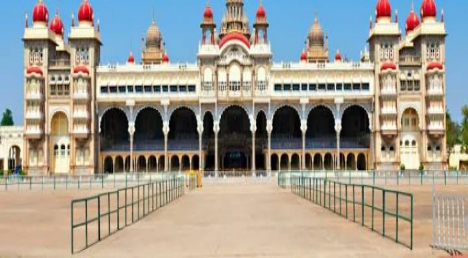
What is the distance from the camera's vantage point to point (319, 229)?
20.8 m

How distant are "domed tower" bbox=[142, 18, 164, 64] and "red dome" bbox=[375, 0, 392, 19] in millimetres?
33864

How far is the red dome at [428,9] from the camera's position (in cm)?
7681

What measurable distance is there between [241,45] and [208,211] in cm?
4945

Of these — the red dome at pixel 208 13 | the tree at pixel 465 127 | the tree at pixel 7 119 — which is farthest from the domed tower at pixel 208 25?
the tree at pixel 7 119

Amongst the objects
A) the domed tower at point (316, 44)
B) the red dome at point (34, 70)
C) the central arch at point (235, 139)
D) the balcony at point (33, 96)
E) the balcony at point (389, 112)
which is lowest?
the central arch at point (235, 139)

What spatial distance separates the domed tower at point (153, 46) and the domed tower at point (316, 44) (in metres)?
21.5

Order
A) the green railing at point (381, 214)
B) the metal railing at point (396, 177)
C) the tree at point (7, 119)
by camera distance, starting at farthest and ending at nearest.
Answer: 1. the tree at point (7, 119)
2. the metal railing at point (396, 177)
3. the green railing at point (381, 214)

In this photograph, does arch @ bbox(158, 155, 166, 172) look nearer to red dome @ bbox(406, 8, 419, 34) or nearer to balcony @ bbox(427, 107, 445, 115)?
balcony @ bbox(427, 107, 445, 115)

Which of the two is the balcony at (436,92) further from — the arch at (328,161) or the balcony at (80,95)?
the balcony at (80,95)

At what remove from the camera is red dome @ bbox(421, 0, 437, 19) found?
76.8 metres

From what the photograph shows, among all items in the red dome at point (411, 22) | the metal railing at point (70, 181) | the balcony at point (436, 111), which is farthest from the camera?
the red dome at point (411, 22)

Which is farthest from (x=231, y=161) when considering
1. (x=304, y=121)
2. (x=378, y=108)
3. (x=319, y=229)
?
(x=319, y=229)

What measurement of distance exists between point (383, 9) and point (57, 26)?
42.3 meters

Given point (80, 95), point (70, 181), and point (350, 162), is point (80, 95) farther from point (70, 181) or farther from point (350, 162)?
point (350, 162)
